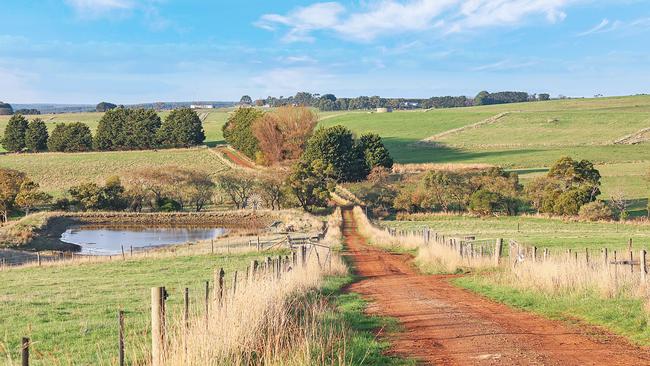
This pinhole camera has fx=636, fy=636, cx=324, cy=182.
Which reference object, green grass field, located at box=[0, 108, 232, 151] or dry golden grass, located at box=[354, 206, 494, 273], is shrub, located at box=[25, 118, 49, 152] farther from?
dry golden grass, located at box=[354, 206, 494, 273]

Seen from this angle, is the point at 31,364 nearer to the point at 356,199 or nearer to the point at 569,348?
the point at 569,348

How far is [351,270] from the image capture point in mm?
24266

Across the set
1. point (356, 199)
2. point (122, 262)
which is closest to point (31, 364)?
point (122, 262)

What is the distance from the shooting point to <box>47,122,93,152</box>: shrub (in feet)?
348

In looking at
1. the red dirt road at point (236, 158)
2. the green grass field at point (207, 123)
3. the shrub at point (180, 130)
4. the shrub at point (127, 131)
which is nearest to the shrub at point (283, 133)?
the red dirt road at point (236, 158)

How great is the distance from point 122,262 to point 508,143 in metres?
92.9

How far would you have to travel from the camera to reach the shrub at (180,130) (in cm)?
10912

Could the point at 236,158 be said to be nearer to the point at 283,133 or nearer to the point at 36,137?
the point at 283,133

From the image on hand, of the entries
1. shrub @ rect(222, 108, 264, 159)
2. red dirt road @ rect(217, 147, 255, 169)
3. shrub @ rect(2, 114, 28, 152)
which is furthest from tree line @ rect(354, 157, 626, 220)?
shrub @ rect(2, 114, 28, 152)

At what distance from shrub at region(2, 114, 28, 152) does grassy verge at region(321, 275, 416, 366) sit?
344ft

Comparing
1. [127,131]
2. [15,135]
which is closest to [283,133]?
[127,131]

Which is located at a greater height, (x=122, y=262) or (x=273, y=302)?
(x=273, y=302)

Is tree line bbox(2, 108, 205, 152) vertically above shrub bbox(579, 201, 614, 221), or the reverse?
tree line bbox(2, 108, 205, 152)

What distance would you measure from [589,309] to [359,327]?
16.1ft
